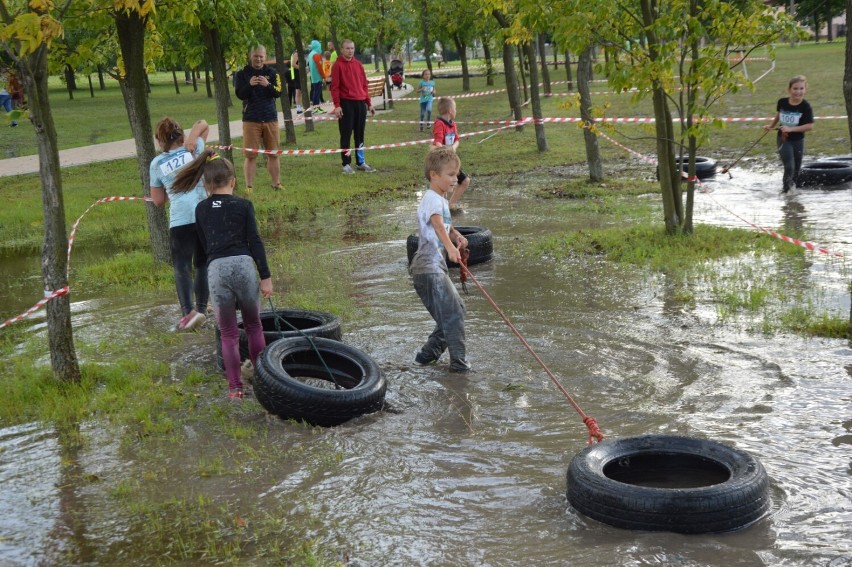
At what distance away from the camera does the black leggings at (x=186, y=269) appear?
352 inches

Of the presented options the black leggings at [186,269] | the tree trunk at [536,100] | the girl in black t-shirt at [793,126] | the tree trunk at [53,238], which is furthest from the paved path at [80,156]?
the tree trunk at [53,238]

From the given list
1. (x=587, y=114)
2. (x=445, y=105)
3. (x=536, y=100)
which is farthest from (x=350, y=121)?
(x=445, y=105)

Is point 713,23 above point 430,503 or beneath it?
above

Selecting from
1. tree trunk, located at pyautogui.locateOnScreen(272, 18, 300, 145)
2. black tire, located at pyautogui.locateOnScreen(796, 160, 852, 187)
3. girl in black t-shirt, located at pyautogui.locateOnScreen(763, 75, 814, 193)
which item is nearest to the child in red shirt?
girl in black t-shirt, located at pyautogui.locateOnScreen(763, 75, 814, 193)

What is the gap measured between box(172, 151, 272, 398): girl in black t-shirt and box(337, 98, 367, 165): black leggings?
12.1 m

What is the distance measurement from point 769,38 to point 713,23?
66 centimetres

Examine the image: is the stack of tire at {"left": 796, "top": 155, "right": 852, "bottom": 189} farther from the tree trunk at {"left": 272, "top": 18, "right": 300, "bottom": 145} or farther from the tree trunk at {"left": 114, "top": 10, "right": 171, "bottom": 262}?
the tree trunk at {"left": 272, "top": 18, "right": 300, "bottom": 145}

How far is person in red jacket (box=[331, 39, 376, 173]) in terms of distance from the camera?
18781 millimetres

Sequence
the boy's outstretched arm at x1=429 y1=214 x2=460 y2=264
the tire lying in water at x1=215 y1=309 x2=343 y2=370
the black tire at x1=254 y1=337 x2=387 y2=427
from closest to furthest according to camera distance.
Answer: the black tire at x1=254 y1=337 x2=387 y2=427 < the boy's outstretched arm at x1=429 y1=214 x2=460 y2=264 < the tire lying in water at x1=215 y1=309 x2=343 y2=370

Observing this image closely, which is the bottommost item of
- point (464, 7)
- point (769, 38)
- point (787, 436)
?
point (787, 436)

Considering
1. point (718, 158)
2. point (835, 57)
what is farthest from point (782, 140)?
point (835, 57)

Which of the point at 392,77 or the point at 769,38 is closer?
the point at 769,38

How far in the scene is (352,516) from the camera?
5.10m

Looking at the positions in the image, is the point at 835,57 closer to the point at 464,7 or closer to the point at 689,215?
the point at 464,7
